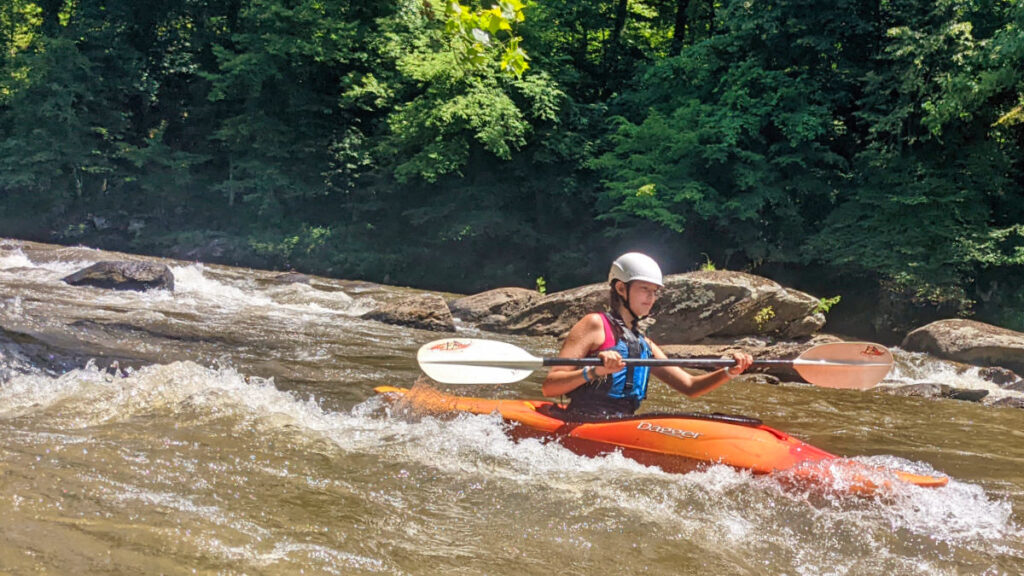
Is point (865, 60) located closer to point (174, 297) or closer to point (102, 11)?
point (174, 297)

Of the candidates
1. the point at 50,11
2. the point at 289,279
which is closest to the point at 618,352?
the point at 289,279

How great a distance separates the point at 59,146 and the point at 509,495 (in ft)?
83.5

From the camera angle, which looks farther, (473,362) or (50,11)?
(50,11)

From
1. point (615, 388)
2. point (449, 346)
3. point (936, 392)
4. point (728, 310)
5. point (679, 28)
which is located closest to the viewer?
point (615, 388)

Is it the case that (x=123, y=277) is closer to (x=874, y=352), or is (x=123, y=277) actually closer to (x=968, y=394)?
(x=874, y=352)

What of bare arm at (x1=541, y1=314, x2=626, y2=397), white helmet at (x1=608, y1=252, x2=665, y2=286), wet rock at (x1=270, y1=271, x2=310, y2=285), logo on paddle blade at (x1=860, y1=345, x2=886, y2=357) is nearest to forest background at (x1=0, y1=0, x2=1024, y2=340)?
white helmet at (x1=608, y1=252, x2=665, y2=286)

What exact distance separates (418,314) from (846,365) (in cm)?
634

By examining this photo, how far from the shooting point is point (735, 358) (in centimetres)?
441

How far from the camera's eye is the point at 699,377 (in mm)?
4523

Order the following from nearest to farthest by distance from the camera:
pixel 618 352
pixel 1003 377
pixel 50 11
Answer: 1. pixel 618 352
2. pixel 1003 377
3. pixel 50 11

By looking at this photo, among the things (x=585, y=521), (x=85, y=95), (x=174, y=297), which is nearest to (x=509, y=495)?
(x=585, y=521)

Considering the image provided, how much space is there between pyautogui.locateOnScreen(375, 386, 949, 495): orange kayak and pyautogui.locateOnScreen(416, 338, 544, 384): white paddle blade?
1.79 feet

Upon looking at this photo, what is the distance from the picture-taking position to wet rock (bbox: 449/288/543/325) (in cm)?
1141

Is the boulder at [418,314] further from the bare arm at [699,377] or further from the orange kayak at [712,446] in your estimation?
the orange kayak at [712,446]
